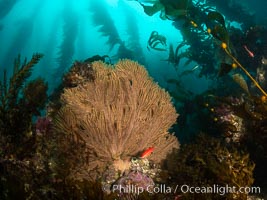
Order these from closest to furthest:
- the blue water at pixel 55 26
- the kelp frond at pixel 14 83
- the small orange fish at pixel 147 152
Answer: the kelp frond at pixel 14 83
the small orange fish at pixel 147 152
the blue water at pixel 55 26

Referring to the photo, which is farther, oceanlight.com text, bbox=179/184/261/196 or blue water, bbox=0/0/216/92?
blue water, bbox=0/0/216/92

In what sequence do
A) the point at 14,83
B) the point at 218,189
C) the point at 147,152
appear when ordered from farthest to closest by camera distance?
1. the point at 147,152
2. the point at 14,83
3. the point at 218,189

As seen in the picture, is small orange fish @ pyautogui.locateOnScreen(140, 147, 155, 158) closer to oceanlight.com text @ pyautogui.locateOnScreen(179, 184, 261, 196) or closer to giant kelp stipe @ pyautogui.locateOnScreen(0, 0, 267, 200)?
giant kelp stipe @ pyautogui.locateOnScreen(0, 0, 267, 200)

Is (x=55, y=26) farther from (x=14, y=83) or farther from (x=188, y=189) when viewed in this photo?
(x=188, y=189)

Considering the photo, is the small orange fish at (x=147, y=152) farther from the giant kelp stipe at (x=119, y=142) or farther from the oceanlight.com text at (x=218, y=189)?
the oceanlight.com text at (x=218, y=189)

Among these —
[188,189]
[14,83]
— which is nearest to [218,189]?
[188,189]

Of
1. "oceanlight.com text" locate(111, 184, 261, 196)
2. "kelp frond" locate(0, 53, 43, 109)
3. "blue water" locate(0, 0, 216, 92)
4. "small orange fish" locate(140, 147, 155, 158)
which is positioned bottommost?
"oceanlight.com text" locate(111, 184, 261, 196)

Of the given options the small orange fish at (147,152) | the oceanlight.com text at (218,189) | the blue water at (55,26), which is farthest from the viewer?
the blue water at (55,26)

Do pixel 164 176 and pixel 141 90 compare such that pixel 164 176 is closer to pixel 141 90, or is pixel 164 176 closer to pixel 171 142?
pixel 171 142

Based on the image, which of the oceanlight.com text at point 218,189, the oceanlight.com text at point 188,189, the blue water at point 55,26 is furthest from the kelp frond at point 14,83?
the blue water at point 55,26

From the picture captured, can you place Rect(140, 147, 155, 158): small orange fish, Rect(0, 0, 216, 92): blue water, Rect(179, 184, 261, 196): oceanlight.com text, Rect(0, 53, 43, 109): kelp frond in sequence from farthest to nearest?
Rect(0, 0, 216, 92): blue water < Rect(140, 147, 155, 158): small orange fish < Rect(0, 53, 43, 109): kelp frond < Rect(179, 184, 261, 196): oceanlight.com text

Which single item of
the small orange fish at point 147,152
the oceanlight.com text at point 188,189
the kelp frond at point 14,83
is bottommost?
the oceanlight.com text at point 188,189

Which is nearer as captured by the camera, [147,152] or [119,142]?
[119,142]

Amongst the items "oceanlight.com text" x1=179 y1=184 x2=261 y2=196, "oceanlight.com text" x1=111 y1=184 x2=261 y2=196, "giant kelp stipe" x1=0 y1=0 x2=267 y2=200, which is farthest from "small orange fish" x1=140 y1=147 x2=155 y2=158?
"oceanlight.com text" x1=179 y1=184 x2=261 y2=196
